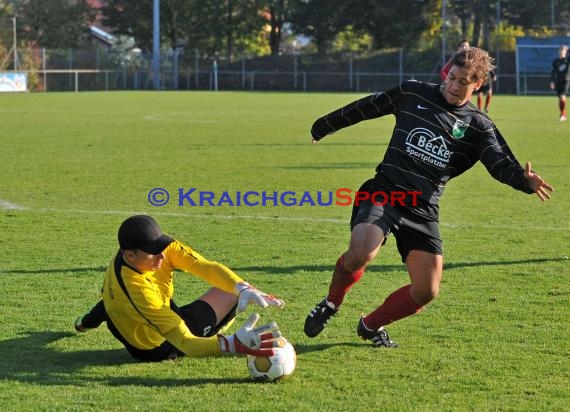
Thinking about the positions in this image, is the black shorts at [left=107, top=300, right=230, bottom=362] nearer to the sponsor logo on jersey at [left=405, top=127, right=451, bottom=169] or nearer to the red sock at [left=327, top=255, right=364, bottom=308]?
the red sock at [left=327, top=255, right=364, bottom=308]

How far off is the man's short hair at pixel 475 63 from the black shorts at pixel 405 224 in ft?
2.81

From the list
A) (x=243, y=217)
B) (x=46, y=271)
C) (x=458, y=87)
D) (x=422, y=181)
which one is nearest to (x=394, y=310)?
(x=422, y=181)

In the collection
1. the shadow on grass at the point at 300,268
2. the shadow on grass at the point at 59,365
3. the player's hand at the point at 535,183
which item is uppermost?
the player's hand at the point at 535,183

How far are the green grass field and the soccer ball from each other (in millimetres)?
72

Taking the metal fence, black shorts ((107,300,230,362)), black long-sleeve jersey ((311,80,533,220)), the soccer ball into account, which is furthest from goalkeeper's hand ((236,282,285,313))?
the metal fence

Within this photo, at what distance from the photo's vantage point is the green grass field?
490 centimetres

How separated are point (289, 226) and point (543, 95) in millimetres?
39687

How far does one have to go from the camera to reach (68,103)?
36531 millimetres

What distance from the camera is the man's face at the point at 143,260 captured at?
16.6ft

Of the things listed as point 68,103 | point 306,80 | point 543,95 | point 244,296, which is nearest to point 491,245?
point 244,296

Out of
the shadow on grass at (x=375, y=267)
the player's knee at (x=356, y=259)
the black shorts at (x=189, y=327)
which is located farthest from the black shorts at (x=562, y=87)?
the black shorts at (x=189, y=327)

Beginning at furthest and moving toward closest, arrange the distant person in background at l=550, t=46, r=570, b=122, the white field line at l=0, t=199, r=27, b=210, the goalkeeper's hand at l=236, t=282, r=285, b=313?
the distant person in background at l=550, t=46, r=570, b=122, the white field line at l=0, t=199, r=27, b=210, the goalkeeper's hand at l=236, t=282, r=285, b=313

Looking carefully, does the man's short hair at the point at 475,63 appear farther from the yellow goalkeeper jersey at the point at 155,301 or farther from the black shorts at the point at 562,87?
the black shorts at the point at 562,87

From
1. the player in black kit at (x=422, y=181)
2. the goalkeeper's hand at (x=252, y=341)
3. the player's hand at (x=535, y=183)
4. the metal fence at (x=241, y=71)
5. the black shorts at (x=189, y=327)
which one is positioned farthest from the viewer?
the metal fence at (x=241, y=71)
